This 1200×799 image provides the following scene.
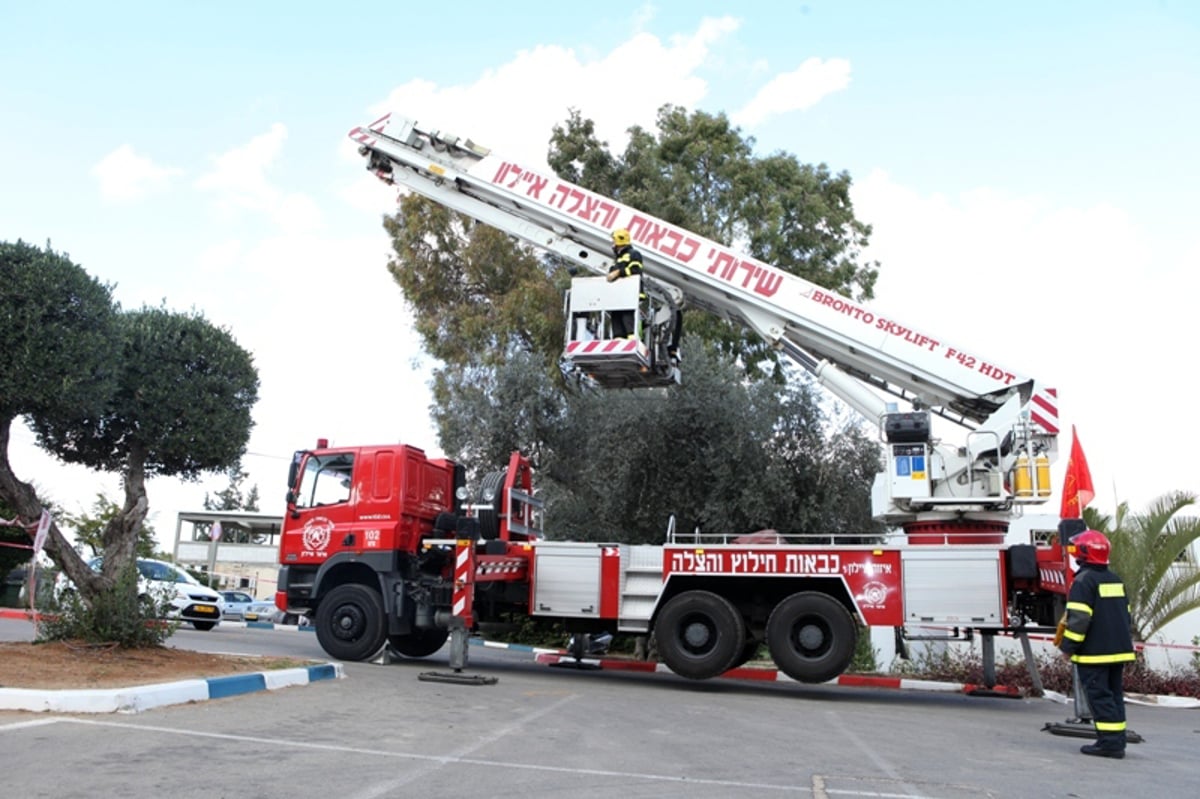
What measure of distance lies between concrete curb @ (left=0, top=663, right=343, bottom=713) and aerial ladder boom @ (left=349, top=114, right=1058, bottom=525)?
17.4ft

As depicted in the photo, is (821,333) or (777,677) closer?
(821,333)

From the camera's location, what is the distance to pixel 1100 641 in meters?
7.37

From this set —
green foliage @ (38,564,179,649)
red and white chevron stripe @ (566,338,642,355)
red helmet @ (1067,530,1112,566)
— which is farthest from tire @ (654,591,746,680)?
green foliage @ (38,564,179,649)

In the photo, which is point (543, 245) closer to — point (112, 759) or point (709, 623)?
point (709, 623)

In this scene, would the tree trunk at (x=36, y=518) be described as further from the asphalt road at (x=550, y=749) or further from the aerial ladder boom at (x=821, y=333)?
the aerial ladder boom at (x=821, y=333)

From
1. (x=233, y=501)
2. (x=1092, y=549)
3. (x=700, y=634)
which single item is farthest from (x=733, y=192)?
(x=233, y=501)

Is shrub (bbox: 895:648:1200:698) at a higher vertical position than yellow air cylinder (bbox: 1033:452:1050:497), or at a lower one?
lower

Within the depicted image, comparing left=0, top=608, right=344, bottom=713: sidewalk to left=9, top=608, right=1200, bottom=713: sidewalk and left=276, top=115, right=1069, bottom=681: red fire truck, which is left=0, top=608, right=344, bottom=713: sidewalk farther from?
A: left=276, top=115, right=1069, bottom=681: red fire truck

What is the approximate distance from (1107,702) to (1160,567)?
25.7 feet

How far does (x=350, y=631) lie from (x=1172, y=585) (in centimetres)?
1162

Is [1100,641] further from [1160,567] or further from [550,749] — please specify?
[1160,567]

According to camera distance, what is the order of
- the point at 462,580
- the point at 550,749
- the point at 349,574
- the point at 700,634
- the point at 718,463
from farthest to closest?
the point at 718,463, the point at 349,574, the point at 700,634, the point at 462,580, the point at 550,749

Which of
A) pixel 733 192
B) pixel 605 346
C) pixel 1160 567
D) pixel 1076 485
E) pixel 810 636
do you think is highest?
pixel 733 192

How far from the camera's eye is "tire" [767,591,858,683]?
10602 millimetres
